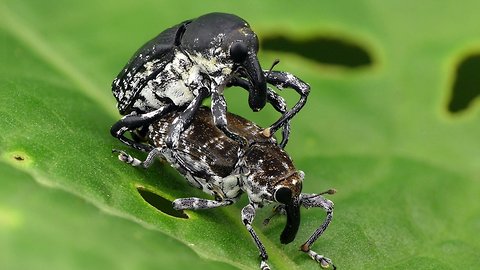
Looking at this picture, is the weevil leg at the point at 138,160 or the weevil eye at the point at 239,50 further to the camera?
the weevil eye at the point at 239,50

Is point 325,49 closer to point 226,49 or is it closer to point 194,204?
point 226,49

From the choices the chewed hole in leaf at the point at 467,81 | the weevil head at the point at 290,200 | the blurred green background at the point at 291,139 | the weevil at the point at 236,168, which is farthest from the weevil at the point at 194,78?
the chewed hole in leaf at the point at 467,81

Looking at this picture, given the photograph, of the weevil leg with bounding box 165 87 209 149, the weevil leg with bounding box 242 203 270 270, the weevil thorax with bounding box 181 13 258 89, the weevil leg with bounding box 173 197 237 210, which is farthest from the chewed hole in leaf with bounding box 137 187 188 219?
the weevil thorax with bounding box 181 13 258 89

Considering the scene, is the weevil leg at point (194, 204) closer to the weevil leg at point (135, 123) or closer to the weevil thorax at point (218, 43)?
the weevil leg at point (135, 123)

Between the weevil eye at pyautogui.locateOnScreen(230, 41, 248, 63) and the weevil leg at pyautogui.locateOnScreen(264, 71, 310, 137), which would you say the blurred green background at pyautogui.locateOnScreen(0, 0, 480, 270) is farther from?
Answer: the weevil eye at pyautogui.locateOnScreen(230, 41, 248, 63)

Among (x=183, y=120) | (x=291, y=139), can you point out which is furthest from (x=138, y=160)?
(x=291, y=139)

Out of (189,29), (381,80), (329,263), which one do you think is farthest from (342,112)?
(329,263)

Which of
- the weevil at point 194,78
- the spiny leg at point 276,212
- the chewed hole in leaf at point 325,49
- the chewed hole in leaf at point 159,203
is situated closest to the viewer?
the chewed hole in leaf at point 159,203
